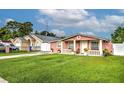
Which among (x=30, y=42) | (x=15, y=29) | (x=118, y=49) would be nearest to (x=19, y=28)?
(x=15, y=29)

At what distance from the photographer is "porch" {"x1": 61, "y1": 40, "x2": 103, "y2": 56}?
1690 cm

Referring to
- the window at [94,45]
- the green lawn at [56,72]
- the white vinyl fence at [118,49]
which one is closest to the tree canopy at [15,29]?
the green lawn at [56,72]

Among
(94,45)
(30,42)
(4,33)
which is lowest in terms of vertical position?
(94,45)

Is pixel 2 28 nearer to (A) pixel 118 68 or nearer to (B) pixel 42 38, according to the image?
(B) pixel 42 38

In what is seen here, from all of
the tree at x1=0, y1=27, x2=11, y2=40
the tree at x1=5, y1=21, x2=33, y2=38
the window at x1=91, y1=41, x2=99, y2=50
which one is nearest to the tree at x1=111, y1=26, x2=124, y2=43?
the window at x1=91, y1=41, x2=99, y2=50

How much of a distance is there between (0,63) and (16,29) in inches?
71.1

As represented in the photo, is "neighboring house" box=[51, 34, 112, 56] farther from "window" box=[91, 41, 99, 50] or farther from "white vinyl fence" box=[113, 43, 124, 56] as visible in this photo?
"white vinyl fence" box=[113, 43, 124, 56]

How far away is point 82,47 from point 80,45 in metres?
0.20

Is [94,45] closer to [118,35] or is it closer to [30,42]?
[118,35]

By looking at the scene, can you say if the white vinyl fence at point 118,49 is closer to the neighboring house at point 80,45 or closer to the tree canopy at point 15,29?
the neighboring house at point 80,45

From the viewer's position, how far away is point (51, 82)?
904cm

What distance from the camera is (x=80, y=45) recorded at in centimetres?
1831

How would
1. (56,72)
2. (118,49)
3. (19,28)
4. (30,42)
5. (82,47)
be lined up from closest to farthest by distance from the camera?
(56,72) < (19,28) < (30,42) < (118,49) < (82,47)
